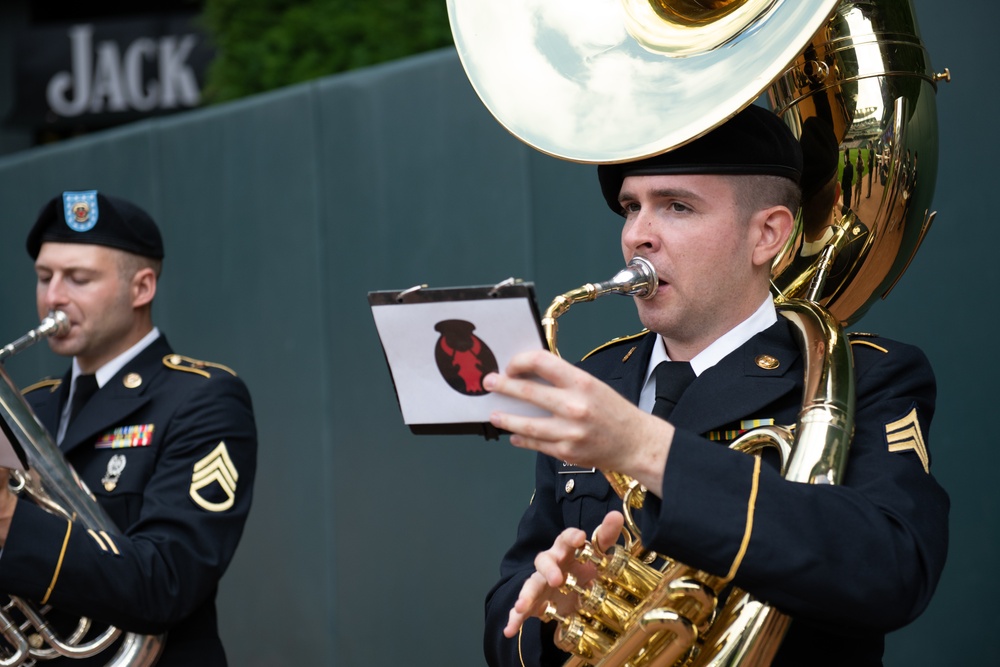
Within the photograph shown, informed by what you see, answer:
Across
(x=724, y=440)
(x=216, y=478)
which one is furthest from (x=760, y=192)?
(x=216, y=478)

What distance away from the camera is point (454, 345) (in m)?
1.71

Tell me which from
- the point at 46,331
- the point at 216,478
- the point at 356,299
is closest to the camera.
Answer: the point at 216,478

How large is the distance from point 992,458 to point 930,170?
1.15 meters

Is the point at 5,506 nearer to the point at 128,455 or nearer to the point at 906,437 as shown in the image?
the point at 128,455

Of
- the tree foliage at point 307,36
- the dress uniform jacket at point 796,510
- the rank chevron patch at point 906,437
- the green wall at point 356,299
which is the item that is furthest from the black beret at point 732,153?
the tree foliage at point 307,36

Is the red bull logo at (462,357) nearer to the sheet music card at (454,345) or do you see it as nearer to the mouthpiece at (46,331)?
the sheet music card at (454,345)

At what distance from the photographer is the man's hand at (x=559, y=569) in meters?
1.91

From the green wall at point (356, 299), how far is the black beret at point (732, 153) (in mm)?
1382

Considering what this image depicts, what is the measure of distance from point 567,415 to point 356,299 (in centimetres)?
355

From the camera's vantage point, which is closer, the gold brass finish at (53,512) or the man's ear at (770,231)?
the man's ear at (770,231)

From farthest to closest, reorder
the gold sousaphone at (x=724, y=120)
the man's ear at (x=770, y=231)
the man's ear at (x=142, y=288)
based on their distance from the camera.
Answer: the man's ear at (x=142, y=288) < the man's ear at (x=770, y=231) < the gold sousaphone at (x=724, y=120)

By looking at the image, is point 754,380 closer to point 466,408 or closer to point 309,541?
point 466,408

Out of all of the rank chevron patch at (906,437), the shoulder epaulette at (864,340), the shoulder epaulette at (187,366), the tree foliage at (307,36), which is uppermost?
the tree foliage at (307,36)

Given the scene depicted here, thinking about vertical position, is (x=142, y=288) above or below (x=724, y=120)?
below
